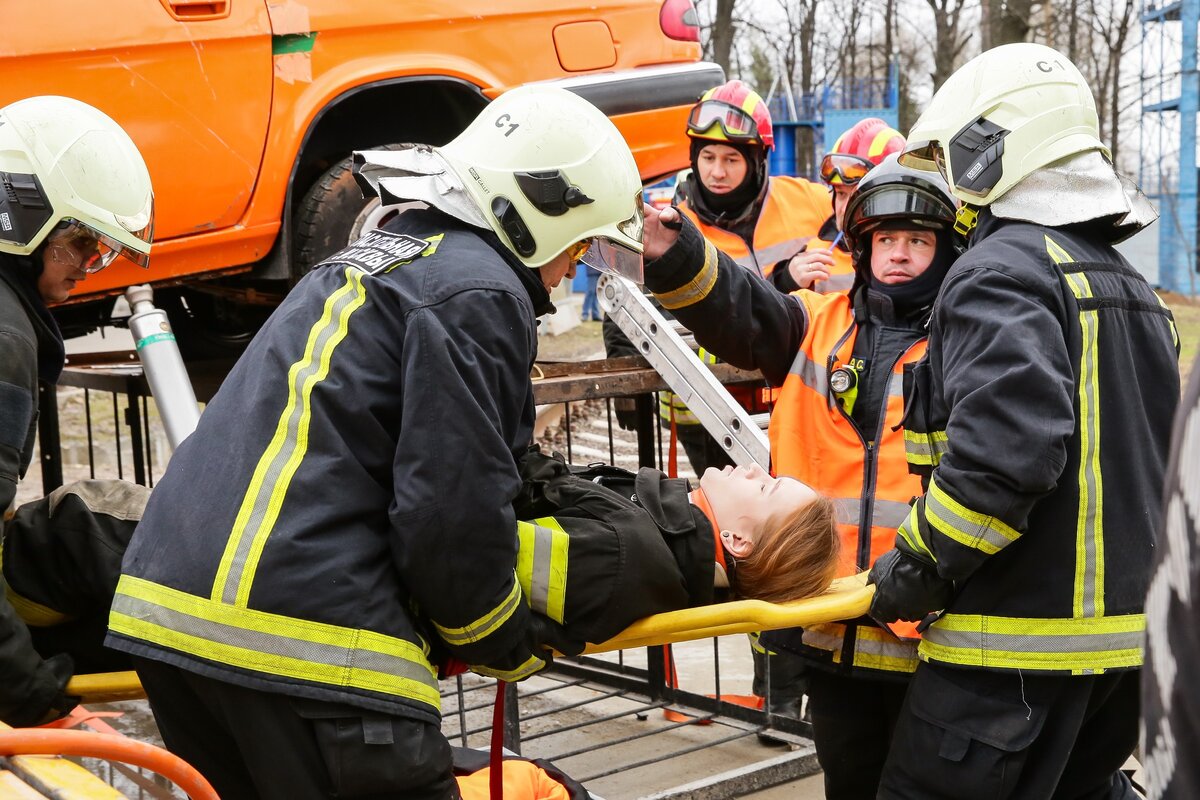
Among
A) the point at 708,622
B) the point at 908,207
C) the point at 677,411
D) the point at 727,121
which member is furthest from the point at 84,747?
the point at 727,121

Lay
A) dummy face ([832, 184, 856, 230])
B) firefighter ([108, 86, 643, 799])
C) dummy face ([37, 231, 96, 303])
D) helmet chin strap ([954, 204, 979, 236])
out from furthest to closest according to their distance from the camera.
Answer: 1. dummy face ([832, 184, 856, 230])
2. helmet chin strap ([954, 204, 979, 236])
3. dummy face ([37, 231, 96, 303])
4. firefighter ([108, 86, 643, 799])

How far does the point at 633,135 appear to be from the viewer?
5.64 meters

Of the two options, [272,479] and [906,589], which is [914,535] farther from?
[272,479]

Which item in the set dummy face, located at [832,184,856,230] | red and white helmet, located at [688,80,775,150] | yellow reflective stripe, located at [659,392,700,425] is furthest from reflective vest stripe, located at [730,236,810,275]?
yellow reflective stripe, located at [659,392,700,425]

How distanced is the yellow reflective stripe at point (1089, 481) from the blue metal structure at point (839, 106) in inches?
772

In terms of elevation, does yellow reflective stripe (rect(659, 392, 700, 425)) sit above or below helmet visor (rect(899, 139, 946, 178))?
below

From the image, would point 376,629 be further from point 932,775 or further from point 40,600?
point 932,775

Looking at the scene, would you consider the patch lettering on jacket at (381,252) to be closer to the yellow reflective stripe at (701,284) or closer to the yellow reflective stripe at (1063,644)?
the yellow reflective stripe at (701,284)

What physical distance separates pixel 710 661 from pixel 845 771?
2495 mm

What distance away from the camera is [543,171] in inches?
101

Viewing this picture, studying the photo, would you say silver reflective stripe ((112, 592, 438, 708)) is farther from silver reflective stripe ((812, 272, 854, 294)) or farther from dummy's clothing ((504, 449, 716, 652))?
silver reflective stripe ((812, 272, 854, 294))

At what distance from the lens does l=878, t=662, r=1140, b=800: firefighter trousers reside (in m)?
2.77

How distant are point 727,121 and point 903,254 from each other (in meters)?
2.00

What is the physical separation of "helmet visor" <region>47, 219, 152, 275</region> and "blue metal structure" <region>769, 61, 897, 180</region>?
1959 cm
